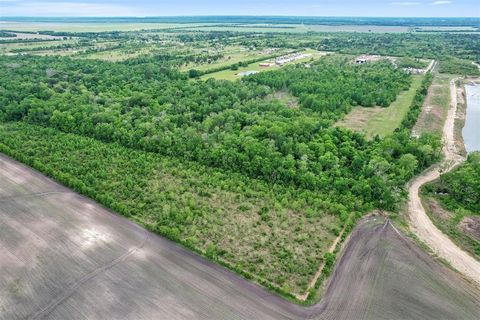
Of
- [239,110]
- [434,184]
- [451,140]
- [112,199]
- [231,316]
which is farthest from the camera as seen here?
[239,110]

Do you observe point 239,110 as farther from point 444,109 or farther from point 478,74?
point 478,74

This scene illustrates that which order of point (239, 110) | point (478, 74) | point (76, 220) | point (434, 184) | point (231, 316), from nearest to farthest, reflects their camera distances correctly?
point (231, 316) → point (76, 220) → point (434, 184) → point (239, 110) → point (478, 74)

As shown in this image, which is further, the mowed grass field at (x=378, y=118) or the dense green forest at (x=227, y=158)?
the mowed grass field at (x=378, y=118)

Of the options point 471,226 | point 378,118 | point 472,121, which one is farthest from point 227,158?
point 472,121

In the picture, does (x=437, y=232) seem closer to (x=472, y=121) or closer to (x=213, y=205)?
(x=213, y=205)

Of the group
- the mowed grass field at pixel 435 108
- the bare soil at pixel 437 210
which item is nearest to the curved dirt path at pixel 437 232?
the bare soil at pixel 437 210

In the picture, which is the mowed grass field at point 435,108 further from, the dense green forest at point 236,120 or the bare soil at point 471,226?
the bare soil at point 471,226

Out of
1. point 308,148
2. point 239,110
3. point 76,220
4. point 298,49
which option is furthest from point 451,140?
point 298,49
